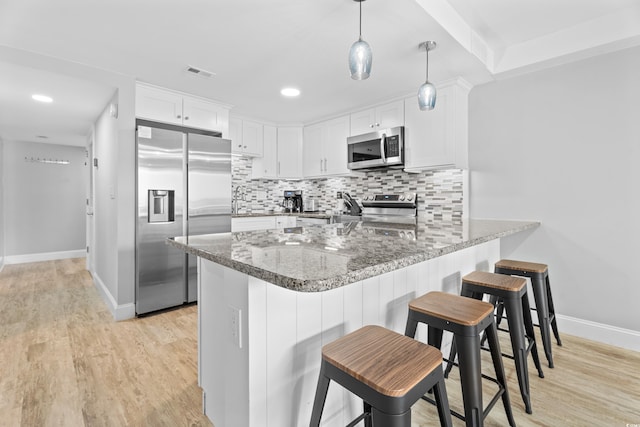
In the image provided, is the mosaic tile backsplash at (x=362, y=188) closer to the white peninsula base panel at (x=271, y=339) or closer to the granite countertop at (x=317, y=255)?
the granite countertop at (x=317, y=255)

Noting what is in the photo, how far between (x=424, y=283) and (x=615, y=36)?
2.28 metres

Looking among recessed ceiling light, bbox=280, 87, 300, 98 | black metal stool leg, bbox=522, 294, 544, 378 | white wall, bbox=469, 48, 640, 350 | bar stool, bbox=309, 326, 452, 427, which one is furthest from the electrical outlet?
white wall, bbox=469, 48, 640, 350

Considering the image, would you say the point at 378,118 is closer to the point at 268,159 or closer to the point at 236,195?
the point at 268,159

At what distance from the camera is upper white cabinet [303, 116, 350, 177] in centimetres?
402

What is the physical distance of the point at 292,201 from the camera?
190 inches

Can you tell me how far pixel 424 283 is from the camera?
1.79 meters

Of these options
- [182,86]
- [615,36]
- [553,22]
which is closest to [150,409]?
[182,86]

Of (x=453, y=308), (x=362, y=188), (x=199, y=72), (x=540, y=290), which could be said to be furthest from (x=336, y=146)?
(x=453, y=308)

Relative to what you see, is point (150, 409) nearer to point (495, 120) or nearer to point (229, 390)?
point (229, 390)

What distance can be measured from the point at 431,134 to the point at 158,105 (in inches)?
110

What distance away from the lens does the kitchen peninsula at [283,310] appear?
3.06 ft

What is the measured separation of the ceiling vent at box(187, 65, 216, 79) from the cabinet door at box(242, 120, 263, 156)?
1424mm

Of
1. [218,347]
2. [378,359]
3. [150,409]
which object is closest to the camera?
[378,359]

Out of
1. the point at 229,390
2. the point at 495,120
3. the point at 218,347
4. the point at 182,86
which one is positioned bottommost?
the point at 229,390
